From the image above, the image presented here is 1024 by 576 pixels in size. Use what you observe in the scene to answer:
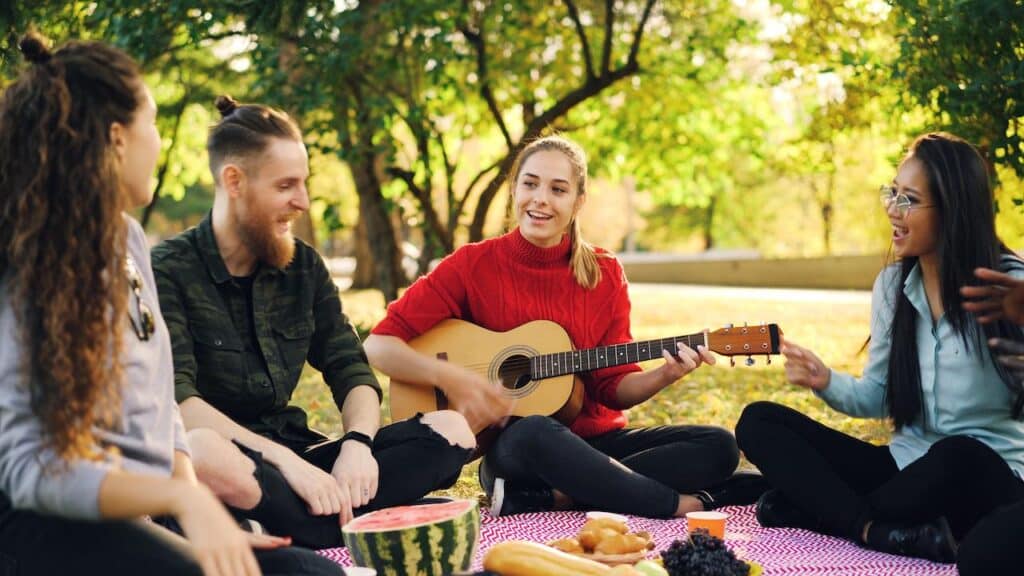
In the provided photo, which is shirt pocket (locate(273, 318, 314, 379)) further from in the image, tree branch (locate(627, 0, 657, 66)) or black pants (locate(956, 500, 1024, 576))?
tree branch (locate(627, 0, 657, 66))

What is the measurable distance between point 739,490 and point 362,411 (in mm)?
1807

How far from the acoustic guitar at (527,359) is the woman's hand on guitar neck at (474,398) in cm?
11

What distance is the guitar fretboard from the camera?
4879mm

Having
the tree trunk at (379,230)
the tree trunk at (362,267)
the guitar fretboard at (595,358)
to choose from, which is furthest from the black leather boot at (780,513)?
the tree trunk at (362,267)

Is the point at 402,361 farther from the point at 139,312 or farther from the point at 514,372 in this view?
the point at 139,312

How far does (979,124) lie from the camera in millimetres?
6582

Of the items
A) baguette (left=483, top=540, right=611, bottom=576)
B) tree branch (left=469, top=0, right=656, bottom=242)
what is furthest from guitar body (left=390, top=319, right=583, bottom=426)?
tree branch (left=469, top=0, right=656, bottom=242)

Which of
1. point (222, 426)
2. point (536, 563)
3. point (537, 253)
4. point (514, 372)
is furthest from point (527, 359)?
point (536, 563)

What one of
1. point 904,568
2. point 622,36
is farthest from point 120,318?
point 622,36

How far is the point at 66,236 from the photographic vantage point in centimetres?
245

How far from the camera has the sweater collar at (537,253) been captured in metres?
5.24

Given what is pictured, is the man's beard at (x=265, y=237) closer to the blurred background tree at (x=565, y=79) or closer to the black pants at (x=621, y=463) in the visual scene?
the black pants at (x=621, y=463)

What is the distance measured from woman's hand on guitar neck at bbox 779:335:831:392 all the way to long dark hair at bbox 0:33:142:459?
2.67 m

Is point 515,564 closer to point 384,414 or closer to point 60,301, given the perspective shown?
point 60,301
